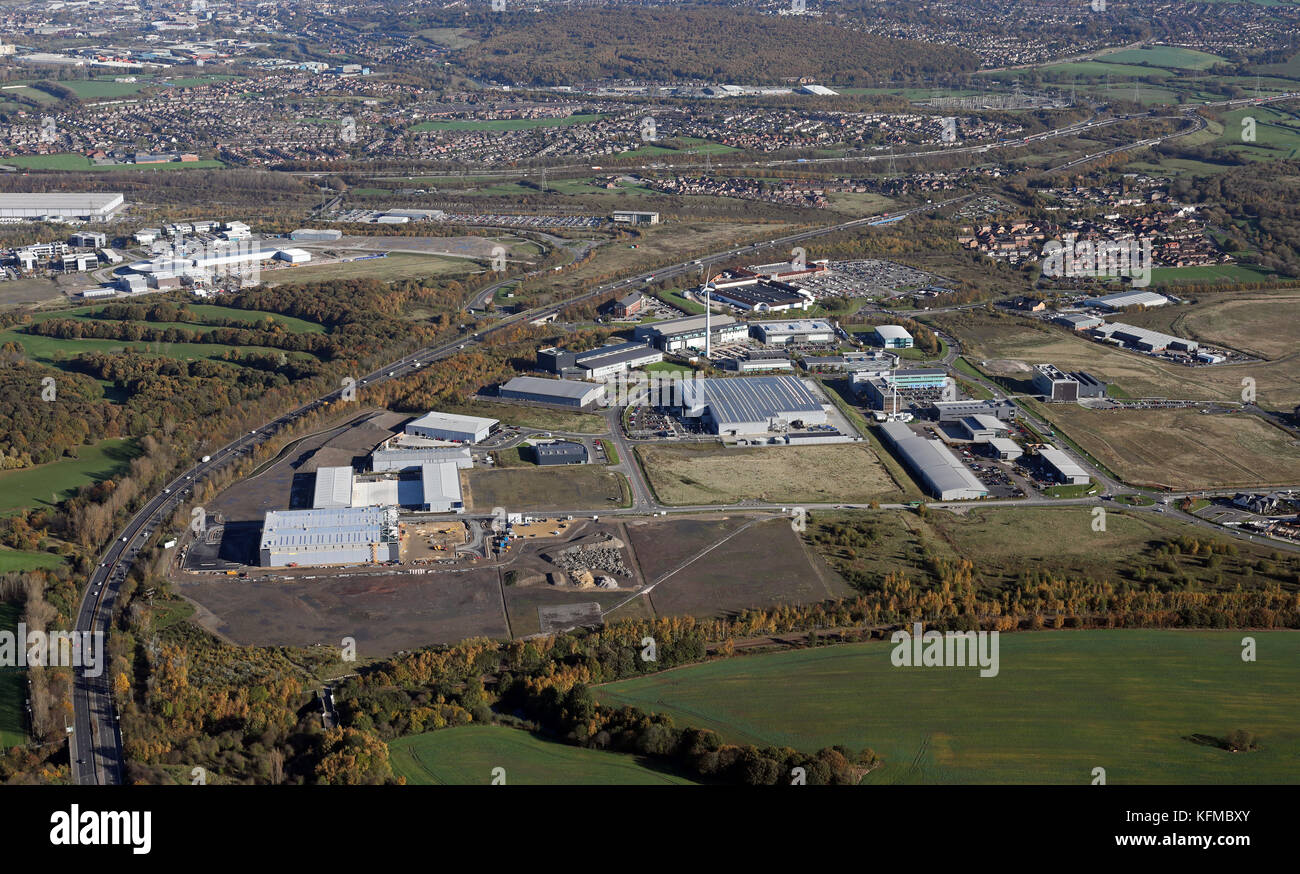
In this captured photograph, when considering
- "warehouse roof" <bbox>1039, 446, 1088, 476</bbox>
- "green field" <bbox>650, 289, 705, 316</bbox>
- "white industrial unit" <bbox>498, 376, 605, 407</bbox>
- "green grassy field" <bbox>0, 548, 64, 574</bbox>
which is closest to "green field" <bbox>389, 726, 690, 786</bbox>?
"green grassy field" <bbox>0, 548, 64, 574</bbox>

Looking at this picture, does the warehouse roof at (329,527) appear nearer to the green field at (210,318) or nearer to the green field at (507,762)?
the green field at (507,762)

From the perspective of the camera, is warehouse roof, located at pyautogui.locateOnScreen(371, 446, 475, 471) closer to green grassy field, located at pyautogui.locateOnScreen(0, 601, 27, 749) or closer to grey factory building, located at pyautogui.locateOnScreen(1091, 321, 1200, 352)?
green grassy field, located at pyautogui.locateOnScreen(0, 601, 27, 749)

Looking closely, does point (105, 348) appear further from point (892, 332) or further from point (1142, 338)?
point (1142, 338)

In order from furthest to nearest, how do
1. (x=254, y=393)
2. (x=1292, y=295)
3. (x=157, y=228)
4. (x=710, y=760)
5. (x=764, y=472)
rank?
(x=157, y=228) < (x=1292, y=295) < (x=254, y=393) < (x=764, y=472) < (x=710, y=760)

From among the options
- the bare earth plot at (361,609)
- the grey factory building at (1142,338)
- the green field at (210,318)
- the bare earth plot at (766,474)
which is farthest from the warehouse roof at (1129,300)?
the bare earth plot at (361,609)

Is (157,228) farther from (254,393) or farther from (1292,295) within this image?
(1292,295)

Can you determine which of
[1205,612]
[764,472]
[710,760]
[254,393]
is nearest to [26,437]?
[254,393]
